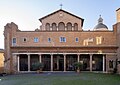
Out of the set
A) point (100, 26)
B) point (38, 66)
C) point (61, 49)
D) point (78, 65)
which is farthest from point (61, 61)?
point (100, 26)

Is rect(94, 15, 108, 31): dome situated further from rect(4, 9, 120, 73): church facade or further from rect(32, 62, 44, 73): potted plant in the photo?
rect(32, 62, 44, 73): potted plant

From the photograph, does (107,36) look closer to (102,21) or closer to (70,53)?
(70,53)

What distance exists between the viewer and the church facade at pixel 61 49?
135 ft

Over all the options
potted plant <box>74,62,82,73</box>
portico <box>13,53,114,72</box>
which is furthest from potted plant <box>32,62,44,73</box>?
potted plant <box>74,62,82,73</box>

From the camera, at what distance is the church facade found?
135 feet

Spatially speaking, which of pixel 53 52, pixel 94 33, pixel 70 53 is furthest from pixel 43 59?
pixel 94 33

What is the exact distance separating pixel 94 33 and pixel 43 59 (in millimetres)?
11039

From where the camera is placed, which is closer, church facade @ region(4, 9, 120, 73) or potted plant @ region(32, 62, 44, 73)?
potted plant @ region(32, 62, 44, 73)

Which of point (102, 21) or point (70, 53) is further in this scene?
point (102, 21)

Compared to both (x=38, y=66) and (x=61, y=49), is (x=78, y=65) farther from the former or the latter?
(x=38, y=66)

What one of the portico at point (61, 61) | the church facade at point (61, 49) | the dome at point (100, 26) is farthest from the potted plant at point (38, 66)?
the dome at point (100, 26)

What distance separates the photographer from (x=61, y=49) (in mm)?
41688

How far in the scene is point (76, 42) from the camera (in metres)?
42.5

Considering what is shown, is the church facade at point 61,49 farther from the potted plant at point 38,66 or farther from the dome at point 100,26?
the dome at point 100,26
